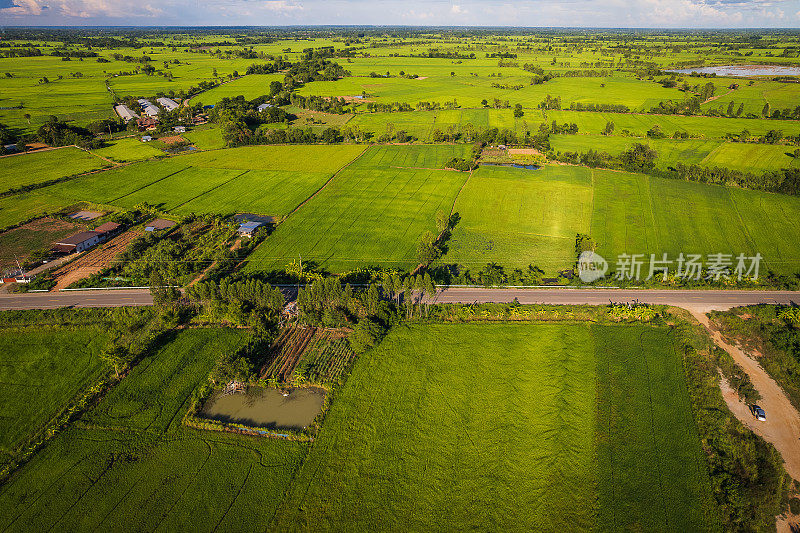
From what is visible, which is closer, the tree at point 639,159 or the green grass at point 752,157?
the tree at point 639,159

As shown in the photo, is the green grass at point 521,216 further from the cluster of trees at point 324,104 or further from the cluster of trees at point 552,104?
the cluster of trees at point 324,104

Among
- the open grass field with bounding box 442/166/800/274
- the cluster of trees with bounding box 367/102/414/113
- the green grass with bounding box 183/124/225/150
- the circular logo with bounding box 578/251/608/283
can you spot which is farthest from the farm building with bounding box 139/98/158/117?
the circular logo with bounding box 578/251/608/283

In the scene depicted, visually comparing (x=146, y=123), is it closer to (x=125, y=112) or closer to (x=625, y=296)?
(x=125, y=112)

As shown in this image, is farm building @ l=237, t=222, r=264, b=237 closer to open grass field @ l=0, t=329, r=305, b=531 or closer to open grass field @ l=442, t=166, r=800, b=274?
open grass field @ l=442, t=166, r=800, b=274

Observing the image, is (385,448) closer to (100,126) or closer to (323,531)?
(323,531)

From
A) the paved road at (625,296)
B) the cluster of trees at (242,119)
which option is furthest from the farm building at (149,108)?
the paved road at (625,296)

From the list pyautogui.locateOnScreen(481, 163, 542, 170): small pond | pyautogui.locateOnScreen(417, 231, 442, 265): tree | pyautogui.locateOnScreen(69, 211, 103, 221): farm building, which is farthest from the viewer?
pyautogui.locateOnScreen(481, 163, 542, 170): small pond
